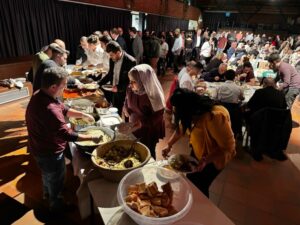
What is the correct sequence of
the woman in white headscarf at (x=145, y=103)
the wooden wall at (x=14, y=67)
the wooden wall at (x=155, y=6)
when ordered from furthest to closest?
the wooden wall at (x=155, y=6) < the wooden wall at (x=14, y=67) < the woman in white headscarf at (x=145, y=103)

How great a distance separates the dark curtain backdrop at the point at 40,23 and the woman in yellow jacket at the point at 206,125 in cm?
459

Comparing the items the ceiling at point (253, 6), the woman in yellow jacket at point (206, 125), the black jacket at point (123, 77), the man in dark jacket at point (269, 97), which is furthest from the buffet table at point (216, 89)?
the ceiling at point (253, 6)

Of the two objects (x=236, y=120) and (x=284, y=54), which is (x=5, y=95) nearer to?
(x=236, y=120)

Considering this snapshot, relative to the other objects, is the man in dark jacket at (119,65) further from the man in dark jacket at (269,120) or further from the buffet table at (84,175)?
the man in dark jacket at (269,120)

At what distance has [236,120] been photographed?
3.27 metres

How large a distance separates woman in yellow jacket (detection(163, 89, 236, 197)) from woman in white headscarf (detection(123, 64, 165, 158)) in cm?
45

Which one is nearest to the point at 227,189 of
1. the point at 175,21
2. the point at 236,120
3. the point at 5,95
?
the point at 236,120

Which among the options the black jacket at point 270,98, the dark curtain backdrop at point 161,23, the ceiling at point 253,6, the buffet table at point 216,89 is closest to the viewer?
the black jacket at point 270,98

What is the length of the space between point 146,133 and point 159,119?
0.17 m

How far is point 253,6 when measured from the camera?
13750 millimetres

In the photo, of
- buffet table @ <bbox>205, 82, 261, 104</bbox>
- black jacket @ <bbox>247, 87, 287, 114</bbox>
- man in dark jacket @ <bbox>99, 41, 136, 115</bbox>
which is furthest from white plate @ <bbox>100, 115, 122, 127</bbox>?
black jacket @ <bbox>247, 87, 287, 114</bbox>

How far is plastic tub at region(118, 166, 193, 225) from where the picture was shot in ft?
3.41

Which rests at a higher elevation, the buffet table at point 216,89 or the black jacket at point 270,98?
the black jacket at point 270,98

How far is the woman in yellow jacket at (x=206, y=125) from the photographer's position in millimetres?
1409
